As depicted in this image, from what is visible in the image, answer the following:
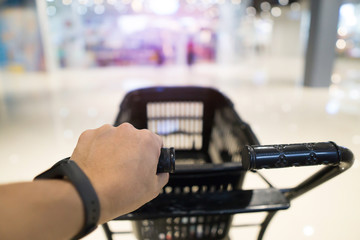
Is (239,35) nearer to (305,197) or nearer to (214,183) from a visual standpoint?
(305,197)

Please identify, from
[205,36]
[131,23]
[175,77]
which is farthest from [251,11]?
[175,77]

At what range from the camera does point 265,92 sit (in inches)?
217

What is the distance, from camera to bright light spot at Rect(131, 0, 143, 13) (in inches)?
395

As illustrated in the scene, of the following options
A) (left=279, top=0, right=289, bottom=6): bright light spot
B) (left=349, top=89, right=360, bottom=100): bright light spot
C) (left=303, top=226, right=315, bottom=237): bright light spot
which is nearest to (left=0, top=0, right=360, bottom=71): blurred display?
(left=279, top=0, right=289, bottom=6): bright light spot

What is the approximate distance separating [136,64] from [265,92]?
251 inches

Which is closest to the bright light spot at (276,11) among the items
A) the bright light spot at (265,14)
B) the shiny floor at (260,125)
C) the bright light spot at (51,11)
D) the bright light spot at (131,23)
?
the bright light spot at (265,14)

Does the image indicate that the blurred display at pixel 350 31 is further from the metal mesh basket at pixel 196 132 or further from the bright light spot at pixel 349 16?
the metal mesh basket at pixel 196 132

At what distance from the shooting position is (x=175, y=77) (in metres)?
7.43

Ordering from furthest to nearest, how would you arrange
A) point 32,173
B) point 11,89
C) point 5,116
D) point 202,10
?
point 202,10
point 11,89
point 5,116
point 32,173

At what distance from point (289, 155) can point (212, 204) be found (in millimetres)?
262

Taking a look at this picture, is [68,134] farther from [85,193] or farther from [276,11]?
[276,11]

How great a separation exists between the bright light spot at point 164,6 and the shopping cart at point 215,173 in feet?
30.4

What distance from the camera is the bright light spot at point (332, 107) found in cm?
396

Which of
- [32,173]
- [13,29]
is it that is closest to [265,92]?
[32,173]
